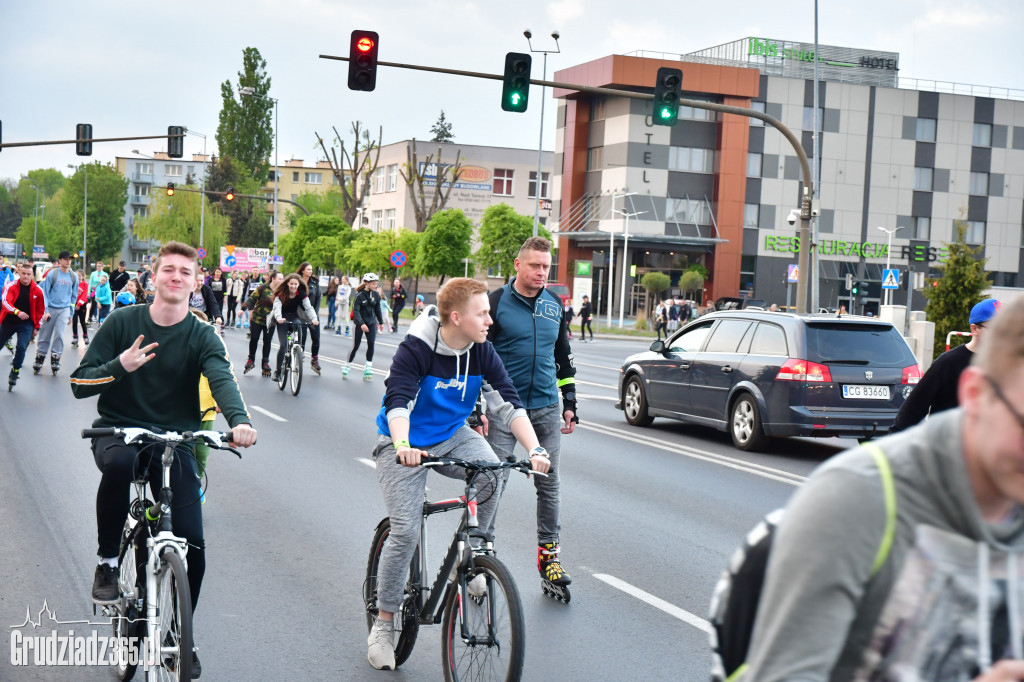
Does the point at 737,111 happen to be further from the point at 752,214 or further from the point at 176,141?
the point at 752,214

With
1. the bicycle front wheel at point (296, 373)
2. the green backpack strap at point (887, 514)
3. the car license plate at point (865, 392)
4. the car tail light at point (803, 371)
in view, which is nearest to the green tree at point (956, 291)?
the car license plate at point (865, 392)

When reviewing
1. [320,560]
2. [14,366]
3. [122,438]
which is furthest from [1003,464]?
[14,366]

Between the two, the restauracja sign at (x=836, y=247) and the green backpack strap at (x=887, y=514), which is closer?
the green backpack strap at (x=887, y=514)

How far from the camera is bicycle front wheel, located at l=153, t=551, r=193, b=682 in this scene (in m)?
4.25

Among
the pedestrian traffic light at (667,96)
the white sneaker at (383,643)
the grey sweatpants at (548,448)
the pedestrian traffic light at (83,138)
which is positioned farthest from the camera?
the pedestrian traffic light at (83,138)

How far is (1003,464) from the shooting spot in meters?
1.66

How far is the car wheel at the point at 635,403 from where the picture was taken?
1611cm

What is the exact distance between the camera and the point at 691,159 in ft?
246

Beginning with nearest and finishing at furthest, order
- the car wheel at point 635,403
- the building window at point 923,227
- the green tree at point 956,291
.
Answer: the car wheel at point 635,403 → the green tree at point 956,291 → the building window at point 923,227

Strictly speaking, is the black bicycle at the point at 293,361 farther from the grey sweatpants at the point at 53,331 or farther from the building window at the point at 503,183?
the building window at the point at 503,183

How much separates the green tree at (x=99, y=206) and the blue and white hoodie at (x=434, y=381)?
449ft

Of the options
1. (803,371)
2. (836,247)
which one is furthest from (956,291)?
(836,247)

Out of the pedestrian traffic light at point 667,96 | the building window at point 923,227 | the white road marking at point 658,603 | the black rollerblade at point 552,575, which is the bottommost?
the white road marking at point 658,603

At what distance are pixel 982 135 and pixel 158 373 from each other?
81.2 metres
